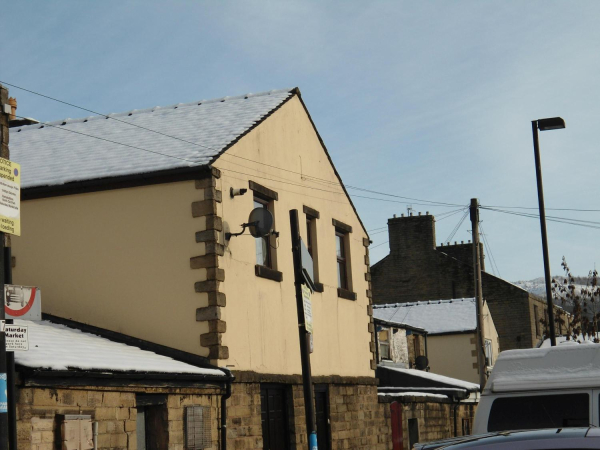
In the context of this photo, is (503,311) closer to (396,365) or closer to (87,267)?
(396,365)

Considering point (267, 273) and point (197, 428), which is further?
point (267, 273)

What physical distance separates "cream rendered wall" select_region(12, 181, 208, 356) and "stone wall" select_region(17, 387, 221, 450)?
190 cm

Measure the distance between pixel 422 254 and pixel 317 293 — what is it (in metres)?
31.0

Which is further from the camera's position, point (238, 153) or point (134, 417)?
point (238, 153)

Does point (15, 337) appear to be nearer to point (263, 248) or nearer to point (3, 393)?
point (3, 393)

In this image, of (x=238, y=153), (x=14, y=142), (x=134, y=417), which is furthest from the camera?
(x=14, y=142)

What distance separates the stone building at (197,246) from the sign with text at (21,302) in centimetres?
695

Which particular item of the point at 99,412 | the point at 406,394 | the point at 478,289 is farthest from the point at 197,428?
the point at 478,289

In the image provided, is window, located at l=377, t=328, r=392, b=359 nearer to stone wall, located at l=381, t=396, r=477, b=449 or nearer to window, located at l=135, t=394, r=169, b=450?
stone wall, located at l=381, t=396, r=477, b=449

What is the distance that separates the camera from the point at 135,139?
19.3m

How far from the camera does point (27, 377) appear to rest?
1179 cm

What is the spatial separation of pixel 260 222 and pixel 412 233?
34.6 metres

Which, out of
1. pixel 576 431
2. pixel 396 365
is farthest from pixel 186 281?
pixel 396 365

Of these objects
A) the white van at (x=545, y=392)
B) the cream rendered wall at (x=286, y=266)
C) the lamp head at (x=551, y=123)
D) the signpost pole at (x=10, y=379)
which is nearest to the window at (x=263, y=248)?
the cream rendered wall at (x=286, y=266)
